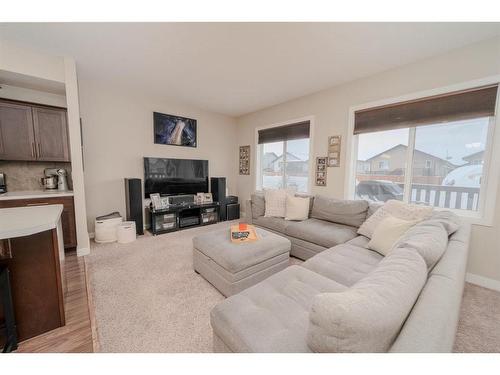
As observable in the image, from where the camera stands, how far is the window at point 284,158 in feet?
12.2

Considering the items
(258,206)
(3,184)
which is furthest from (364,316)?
(3,184)

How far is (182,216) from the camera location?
3.82 m

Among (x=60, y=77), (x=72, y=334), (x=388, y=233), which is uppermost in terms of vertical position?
(x=60, y=77)

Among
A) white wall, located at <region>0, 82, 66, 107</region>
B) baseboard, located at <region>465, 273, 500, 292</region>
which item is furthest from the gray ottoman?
white wall, located at <region>0, 82, 66, 107</region>

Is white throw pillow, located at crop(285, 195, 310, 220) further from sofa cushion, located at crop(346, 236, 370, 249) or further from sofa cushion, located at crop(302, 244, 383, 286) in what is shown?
sofa cushion, located at crop(302, 244, 383, 286)

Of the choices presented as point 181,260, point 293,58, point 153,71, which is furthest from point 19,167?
point 293,58

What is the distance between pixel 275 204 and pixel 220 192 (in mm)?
1568

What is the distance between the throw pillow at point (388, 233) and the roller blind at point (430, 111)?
1399 mm

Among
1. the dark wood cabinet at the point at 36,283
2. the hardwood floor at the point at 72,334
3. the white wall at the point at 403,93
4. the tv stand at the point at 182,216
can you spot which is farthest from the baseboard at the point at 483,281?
the dark wood cabinet at the point at 36,283

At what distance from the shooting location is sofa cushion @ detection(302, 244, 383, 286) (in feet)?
4.84

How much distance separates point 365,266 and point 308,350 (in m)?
1.07

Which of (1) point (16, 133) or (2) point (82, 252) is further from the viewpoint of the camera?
(2) point (82, 252)

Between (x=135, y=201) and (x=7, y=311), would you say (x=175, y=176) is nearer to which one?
(x=135, y=201)
